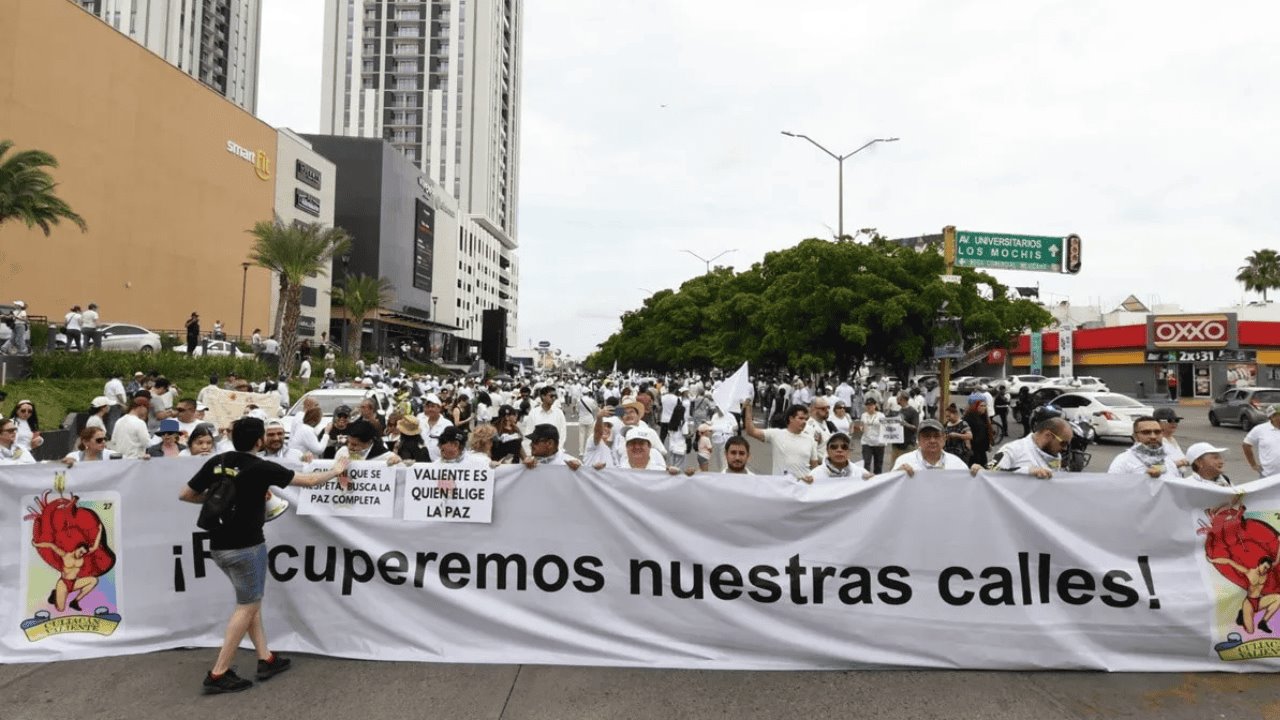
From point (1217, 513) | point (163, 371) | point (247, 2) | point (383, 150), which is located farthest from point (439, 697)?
point (247, 2)

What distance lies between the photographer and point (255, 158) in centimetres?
5550

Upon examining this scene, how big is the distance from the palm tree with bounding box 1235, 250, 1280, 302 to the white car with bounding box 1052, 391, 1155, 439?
5550 centimetres

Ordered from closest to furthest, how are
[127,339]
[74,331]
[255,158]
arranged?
[74,331], [127,339], [255,158]

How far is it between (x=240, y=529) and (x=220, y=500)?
0.71ft

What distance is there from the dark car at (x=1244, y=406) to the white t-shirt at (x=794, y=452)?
23.2 meters

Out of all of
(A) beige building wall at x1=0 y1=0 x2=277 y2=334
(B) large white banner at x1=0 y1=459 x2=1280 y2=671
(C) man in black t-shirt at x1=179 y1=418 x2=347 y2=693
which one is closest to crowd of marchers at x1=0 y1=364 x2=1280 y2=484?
(B) large white banner at x1=0 y1=459 x2=1280 y2=671

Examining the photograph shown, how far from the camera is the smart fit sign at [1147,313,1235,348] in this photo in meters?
44.6

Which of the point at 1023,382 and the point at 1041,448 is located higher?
the point at 1023,382

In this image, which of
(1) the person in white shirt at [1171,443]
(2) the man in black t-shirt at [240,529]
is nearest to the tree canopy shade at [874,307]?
(1) the person in white shirt at [1171,443]

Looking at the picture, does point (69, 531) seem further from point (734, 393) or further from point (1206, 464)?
point (1206, 464)

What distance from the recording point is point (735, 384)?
953 cm

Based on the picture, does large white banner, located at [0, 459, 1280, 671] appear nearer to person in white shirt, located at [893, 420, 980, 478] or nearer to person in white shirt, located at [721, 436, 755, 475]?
person in white shirt, located at [893, 420, 980, 478]

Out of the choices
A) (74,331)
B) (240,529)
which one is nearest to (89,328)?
(74,331)

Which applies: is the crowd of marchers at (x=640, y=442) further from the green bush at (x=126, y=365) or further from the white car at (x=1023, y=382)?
the white car at (x=1023, y=382)
